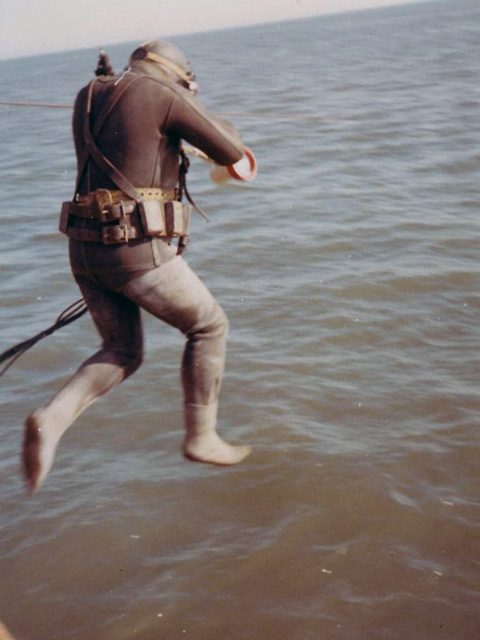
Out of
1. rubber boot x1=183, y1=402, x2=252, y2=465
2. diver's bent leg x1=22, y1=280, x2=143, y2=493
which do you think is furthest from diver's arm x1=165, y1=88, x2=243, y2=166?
rubber boot x1=183, y1=402, x2=252, y2=465

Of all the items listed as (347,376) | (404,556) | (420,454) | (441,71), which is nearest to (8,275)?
(347,376)

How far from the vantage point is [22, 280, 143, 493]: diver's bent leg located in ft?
13.5

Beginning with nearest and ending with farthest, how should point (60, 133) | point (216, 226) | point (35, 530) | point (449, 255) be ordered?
point (35, 530), point (449, 255), point (216, 226), point (60, 133)

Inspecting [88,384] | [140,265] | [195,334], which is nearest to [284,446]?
[195,334]

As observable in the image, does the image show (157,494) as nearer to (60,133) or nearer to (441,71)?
(60,133)

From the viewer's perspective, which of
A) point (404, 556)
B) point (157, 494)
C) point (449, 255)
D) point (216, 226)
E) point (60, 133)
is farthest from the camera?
point (60, 133)

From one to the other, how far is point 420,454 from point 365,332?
2541 mm

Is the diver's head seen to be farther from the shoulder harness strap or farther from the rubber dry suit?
the shoulder harness strap

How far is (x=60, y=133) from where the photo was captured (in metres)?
25.0

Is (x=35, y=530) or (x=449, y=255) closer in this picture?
(x=35, y=530)

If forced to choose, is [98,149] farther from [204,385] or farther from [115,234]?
[204,385]

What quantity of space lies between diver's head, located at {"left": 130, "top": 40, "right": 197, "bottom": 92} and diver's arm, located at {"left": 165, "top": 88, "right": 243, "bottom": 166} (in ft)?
0.57

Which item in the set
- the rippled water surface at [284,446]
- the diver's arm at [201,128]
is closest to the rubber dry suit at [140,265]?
the diver's arm at [201,128]

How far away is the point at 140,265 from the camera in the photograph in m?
4.22
